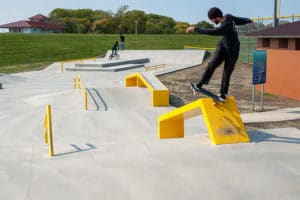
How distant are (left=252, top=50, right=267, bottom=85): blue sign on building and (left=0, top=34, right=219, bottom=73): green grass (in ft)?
98.1

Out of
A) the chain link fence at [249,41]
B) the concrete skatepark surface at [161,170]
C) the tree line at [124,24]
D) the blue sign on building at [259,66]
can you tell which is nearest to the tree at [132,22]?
the tree line at [124,24]

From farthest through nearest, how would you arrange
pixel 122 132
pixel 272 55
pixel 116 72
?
pixel 116 72, pixel 272 55, pixel 122 132

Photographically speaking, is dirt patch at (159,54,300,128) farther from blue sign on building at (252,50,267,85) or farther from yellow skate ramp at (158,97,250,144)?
yellow skate ramp at (158,97,250,144)

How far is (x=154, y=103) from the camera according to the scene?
51.3 ft

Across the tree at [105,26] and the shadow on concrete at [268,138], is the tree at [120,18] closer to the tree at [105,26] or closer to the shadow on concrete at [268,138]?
the tree at [105,26]

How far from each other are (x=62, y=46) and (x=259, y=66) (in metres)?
42.3

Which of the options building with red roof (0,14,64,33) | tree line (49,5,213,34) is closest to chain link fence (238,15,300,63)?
tree line (49,5,213,34)

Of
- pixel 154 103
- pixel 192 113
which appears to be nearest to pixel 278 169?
pixel 192 113

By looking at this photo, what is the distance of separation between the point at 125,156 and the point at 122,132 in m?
5.30

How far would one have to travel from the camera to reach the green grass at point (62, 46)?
45.3 m

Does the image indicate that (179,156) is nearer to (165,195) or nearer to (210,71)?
(165,195)

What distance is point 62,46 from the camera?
54406 millimetres

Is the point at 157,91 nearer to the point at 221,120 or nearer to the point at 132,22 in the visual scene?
the point at 221,120

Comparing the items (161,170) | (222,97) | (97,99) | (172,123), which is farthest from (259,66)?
(161,170)
